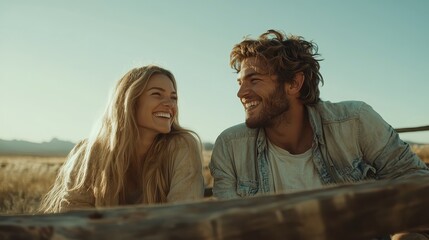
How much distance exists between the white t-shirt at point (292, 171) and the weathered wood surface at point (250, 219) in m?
2.41

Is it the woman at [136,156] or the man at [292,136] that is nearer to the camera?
the man at [292,136]

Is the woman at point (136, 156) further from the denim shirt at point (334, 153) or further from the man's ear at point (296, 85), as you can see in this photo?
the man's ear at point (296, 85)

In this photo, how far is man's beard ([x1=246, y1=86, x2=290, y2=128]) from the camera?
3.79m

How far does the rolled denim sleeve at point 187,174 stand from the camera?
3482 mm

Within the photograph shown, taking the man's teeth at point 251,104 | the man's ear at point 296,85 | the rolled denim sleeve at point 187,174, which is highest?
the man's ear at point 296,85

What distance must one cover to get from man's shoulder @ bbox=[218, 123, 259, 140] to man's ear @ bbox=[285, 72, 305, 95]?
0.56 meters

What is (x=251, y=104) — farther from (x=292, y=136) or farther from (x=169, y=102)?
(x=169, y=102)

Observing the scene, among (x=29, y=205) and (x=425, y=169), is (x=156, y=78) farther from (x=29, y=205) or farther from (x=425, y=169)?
(x=29, y=205)

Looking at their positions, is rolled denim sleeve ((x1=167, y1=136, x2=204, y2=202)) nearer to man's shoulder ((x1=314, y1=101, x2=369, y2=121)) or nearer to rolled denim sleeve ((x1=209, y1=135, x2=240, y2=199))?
rolled denim sleeve ((x1=209, y1=135, x2=240, y2=199))

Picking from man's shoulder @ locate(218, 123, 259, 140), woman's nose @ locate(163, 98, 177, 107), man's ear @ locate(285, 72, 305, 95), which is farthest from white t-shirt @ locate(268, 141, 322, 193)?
woman's nose @ locate(163, 98, 177, 107)

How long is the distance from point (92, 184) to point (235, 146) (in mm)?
1278

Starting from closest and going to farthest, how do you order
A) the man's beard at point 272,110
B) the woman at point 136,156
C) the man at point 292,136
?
the man at point 292,136
the woman at point 136,156
the man's beard at point 272,110

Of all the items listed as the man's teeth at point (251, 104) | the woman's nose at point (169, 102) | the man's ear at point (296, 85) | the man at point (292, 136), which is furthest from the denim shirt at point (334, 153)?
the woman's nose at point (169, 102)

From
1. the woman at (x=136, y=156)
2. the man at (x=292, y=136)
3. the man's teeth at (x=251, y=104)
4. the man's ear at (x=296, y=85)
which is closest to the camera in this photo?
the man at (x=292, y=136)
